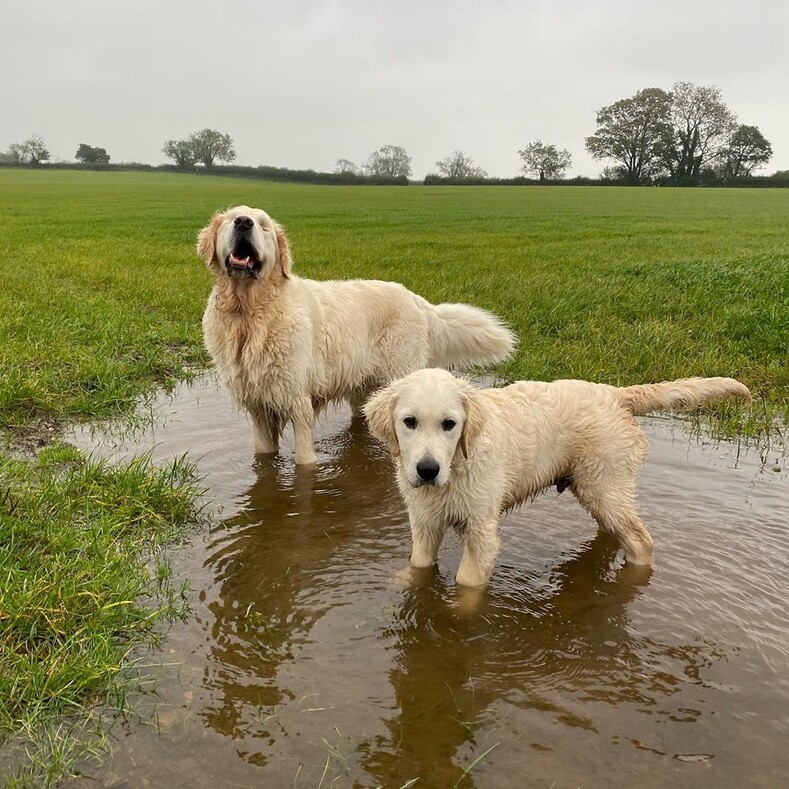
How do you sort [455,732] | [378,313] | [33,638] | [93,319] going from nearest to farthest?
[455,732] → [33,638] → [378,313] → [93,319]

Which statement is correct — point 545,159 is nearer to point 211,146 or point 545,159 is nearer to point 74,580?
point 211,146

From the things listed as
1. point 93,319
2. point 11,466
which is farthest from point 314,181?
point 11,466

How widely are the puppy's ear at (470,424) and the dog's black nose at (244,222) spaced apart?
2724 millimetres

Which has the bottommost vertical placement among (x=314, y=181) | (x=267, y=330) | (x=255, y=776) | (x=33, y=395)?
(x=255, y=776)

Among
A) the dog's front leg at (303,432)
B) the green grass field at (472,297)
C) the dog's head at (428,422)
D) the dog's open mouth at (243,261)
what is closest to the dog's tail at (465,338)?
the green grass field at (472,297)

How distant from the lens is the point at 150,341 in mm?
9383

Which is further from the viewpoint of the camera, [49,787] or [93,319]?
[93,319]

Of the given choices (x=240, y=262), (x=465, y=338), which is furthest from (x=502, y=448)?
(x=465, y=338)

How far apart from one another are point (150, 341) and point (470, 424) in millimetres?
6462

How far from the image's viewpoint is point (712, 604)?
155 inches

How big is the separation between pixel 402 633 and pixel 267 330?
3.24 m

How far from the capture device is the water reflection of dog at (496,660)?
9.44 ft

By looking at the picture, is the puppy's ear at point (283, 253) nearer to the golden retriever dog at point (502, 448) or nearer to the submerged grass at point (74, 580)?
the submerged grass at point (74, 580)

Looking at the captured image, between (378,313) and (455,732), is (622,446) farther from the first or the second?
(378,313)
